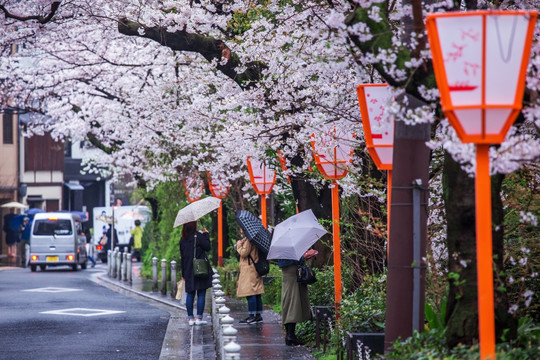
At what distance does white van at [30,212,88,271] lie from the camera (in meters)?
34.8

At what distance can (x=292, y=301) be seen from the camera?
12.2 metres

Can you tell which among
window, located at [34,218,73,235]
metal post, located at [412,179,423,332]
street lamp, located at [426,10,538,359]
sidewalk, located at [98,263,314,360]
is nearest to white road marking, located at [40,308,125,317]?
sidewalk, located at [98,263,314,360]

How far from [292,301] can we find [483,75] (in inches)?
285

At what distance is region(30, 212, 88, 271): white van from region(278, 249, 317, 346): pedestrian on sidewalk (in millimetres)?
23697

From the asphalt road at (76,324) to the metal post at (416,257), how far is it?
5.74 meters

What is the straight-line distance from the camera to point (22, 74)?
30344 millimetres

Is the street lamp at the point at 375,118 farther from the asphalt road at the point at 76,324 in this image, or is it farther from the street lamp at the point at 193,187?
the street lamp at the point at 193,187

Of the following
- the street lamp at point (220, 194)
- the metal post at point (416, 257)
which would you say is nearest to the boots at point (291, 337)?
Result: the metal post at point (416, 257)

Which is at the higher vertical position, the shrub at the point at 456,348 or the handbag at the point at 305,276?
the handbag at the point at 305,276

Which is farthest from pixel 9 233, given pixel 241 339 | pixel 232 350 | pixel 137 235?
pixel 232 350

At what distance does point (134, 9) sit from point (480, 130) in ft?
36.0

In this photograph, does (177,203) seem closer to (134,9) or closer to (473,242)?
(134,9)

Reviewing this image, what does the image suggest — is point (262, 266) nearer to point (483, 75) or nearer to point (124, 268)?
point (483, 75)

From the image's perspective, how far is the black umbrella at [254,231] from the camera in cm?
1431
